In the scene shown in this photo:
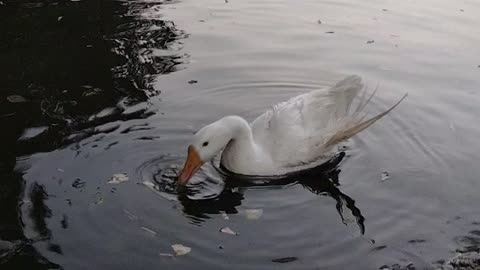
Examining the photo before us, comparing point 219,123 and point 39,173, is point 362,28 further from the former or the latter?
point 39,173

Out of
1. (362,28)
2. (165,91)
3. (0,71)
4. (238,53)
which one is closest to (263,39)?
(238,53)

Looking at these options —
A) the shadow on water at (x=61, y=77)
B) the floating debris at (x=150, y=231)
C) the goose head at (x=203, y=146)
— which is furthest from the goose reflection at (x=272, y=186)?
the shadow on water at (x=61, y=77)

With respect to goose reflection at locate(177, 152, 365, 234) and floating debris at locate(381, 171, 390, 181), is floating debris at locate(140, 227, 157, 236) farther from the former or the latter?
floating debris at locate(381, 171, 390, 181)

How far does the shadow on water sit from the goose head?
4.09 ft

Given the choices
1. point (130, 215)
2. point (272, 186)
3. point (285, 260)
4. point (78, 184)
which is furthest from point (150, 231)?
point (272, 186)

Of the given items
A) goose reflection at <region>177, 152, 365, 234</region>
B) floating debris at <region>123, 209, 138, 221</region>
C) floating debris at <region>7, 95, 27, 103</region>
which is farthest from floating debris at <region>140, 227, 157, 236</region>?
floating debris at <region>7, 95, 27, 103</region>

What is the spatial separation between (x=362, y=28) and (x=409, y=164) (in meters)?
4.81

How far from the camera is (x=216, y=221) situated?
17.7ft

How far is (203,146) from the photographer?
5.79m

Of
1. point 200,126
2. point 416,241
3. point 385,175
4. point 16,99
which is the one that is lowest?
point 416,241

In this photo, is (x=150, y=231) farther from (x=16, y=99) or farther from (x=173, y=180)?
(x=16, y=99)

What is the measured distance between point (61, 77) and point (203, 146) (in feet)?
9.83

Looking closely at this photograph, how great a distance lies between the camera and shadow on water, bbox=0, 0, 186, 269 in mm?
5449

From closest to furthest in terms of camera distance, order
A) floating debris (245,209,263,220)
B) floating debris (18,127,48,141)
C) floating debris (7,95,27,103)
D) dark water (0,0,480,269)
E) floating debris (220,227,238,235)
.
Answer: dark water (0,0,480,269) < floating debris (220,227,238,235) < floating debris (245,209,263,220) < floating debris (18,127,48,141) < floating debris (7,95,27,103)
